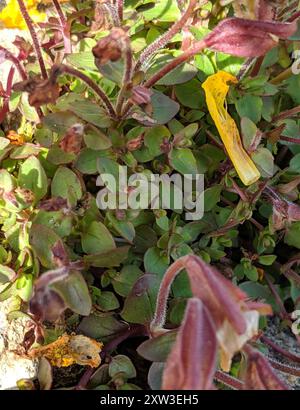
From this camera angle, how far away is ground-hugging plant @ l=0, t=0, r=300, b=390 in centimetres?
131

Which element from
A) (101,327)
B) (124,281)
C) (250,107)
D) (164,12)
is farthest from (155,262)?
(164,12)

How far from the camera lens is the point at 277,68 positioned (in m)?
1.81

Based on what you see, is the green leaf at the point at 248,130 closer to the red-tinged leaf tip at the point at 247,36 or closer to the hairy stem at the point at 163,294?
the red-tinged leaf tip at the point at 247,36

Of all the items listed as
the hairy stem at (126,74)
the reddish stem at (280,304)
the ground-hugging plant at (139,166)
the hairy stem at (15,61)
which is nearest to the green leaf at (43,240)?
the ground-hugging plant at (139,166)

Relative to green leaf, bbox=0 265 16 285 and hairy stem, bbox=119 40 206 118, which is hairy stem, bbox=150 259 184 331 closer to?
green leaf, bbox=0 265 16 285

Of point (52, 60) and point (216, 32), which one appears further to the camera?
point (52, 60)

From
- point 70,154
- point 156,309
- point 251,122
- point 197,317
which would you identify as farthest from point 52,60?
point 197,317

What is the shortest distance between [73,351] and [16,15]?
0.87m

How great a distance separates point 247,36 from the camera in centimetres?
124

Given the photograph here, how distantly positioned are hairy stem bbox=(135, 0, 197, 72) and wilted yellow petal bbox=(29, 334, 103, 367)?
59cm

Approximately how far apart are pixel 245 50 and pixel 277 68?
59cm

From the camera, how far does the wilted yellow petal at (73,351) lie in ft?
4.50

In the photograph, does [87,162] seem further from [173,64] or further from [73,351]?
[73,351]
